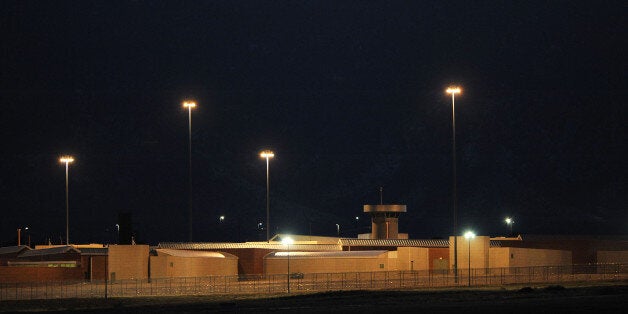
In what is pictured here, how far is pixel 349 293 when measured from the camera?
245 ft

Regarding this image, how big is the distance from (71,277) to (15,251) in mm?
14677

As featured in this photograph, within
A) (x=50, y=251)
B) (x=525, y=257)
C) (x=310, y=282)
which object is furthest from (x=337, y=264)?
(x=50, y=251)

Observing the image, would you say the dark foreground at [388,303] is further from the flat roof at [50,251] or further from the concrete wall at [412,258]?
the flat roof at [50,251]

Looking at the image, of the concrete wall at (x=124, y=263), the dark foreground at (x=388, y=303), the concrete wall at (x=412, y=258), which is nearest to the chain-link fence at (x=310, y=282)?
the concrete wall at (x=124, y=263)

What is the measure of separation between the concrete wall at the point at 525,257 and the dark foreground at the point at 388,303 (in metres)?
18.5

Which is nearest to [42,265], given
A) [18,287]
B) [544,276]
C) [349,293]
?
[18,287]

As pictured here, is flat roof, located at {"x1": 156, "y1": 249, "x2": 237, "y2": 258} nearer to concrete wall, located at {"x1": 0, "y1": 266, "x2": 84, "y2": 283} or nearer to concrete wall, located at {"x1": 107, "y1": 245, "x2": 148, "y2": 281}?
concrete wall, located at {"x1": 107, "y1": 245, "x2": 148, "y2": 281}

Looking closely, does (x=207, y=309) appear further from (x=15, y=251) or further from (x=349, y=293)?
(x=15, y=251)

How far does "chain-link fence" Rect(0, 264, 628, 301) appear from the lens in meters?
80.3

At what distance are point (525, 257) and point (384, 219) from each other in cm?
2330

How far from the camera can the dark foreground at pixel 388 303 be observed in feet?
203

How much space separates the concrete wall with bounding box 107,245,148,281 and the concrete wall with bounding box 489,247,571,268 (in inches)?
1214

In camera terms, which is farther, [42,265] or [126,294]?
[42,265]

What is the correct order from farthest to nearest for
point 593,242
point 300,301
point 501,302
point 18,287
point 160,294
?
point 593,242 < point 18,287 < point 160,294 < point 300,301 < point 501,302
